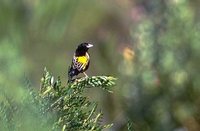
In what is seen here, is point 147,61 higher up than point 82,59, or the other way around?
point 147,61

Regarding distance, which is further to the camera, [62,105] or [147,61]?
[147,61]

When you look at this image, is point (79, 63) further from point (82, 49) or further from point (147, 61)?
point (147, 61)

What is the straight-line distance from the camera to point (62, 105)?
1.81 m

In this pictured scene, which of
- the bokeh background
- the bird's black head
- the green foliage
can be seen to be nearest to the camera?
the green foliage

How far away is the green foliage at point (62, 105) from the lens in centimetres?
174

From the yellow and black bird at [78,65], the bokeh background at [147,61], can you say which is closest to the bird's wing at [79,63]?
the yellow and black bird at [78,65]

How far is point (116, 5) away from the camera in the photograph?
49.4ft

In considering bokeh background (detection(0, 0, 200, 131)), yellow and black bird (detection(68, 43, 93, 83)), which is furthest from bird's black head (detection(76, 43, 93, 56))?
bokeh background (detection(0, 0, 200, 131))

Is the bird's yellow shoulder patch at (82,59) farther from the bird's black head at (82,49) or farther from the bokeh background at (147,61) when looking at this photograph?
the bokeh background at (147,61)

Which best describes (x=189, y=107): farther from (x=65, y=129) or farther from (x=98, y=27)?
(x=98, y=27)

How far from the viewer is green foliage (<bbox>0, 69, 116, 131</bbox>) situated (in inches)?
68.6

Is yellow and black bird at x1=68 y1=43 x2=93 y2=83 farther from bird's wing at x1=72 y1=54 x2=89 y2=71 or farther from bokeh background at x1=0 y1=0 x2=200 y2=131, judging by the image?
bokeh background at x1=0 y1=0 x2=200 y2=131

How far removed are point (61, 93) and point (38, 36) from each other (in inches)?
201

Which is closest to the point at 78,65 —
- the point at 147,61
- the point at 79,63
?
the point at 79,63
